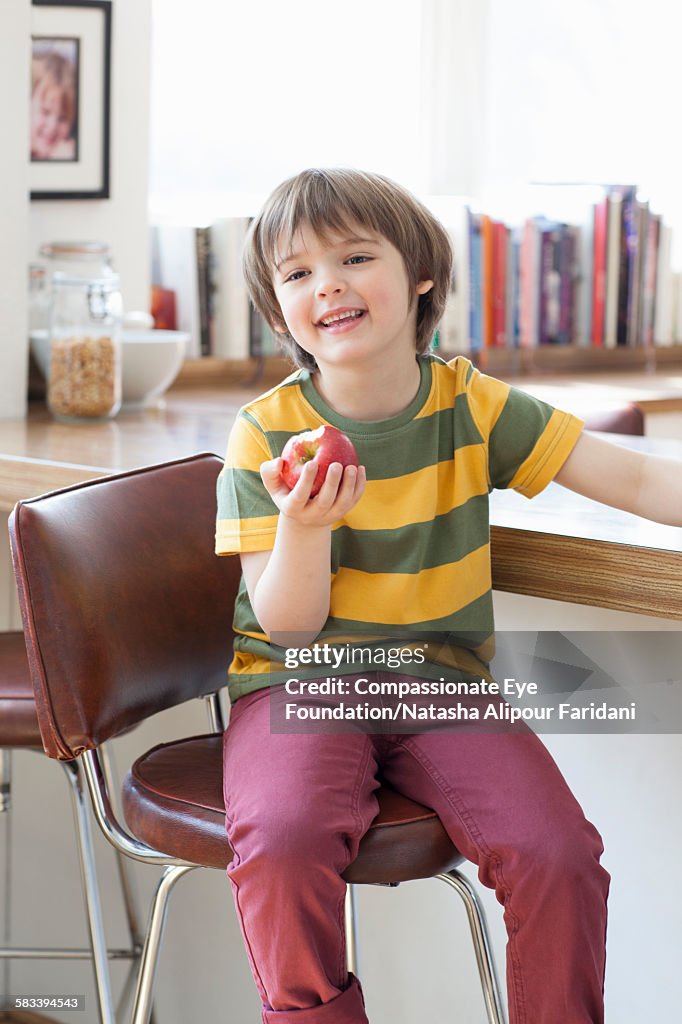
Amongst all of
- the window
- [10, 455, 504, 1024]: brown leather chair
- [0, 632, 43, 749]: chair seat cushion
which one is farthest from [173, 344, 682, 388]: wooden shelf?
[10, 455, 504, 1024]: brown leather chair

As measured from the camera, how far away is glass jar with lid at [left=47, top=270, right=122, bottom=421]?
2119 millimetres

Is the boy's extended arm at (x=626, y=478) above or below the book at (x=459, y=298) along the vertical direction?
below

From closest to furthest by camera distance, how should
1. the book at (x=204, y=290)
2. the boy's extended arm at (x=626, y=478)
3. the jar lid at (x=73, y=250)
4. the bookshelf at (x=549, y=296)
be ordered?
the boy's extended arm at (x=626, y=478), the jar lid at (x=73, y=250), the book at (x=204, y=290), the bookshelf at (x=549, y=296)

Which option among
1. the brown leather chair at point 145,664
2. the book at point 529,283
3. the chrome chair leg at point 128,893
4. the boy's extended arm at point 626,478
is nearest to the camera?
the brown leather chair at point 145,664

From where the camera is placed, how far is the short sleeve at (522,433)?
127cm

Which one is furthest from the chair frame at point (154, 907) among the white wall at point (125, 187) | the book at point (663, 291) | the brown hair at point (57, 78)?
the book at point (663, 291)

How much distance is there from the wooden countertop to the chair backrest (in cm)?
A: 30

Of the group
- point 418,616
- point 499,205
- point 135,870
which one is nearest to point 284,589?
point 418,616

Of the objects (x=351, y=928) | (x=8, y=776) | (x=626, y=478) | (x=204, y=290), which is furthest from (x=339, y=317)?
(x=204, y=290)

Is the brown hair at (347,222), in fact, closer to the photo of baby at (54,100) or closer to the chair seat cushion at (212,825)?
the chair seat cushion at (212,825)

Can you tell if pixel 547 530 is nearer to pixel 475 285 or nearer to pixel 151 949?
pixel 151 949

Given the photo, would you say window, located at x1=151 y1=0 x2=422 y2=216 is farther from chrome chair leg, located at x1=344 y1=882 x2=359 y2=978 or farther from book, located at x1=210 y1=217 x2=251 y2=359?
chrome chair leg, located at x1=344 y1=882 x2=359 y2=978

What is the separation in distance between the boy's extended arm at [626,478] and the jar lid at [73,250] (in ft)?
3.90

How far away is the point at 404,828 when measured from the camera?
1114 millimetres
